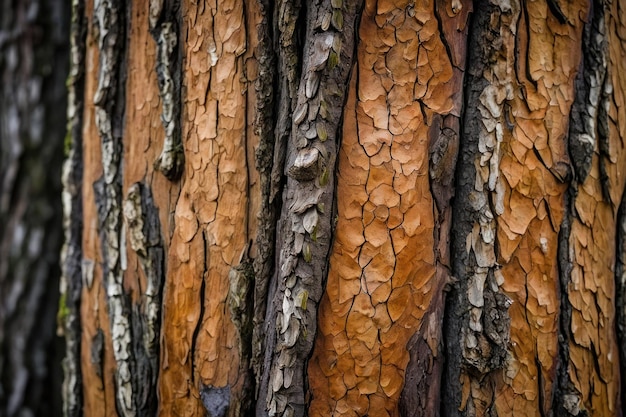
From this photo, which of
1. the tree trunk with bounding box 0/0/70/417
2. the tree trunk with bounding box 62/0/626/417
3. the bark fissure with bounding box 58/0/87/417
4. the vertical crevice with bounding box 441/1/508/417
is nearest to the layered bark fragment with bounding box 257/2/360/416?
the tree trunk with bounding box 62/0/626/417

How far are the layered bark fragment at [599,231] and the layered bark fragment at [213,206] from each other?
30.0 inches

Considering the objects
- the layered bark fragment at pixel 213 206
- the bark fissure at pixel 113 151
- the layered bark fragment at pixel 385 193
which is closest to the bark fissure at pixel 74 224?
the bark fissure at pixel 113 151

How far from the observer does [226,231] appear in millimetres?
1232

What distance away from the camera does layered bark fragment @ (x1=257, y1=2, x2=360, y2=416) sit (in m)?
1.09

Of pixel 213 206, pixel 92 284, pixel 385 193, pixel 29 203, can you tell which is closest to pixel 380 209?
pixel 385 193

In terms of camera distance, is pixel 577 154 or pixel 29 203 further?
pixel 29 203

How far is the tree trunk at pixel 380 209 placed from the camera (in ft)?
3.66

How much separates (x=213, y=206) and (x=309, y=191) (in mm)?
267

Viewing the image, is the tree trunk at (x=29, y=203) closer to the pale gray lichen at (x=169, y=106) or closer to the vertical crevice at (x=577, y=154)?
Answer: the pale gray lichen at (x=169, y=106)

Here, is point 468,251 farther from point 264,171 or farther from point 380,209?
point 264,171

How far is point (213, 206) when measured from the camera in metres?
1.24

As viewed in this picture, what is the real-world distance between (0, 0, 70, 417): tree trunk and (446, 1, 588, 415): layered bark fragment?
2.26m

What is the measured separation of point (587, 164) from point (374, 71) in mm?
546

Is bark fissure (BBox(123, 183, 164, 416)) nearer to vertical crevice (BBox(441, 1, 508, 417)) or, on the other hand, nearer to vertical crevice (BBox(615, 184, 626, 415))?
vertical crevice (BBox(441, 1, 508, 417))
